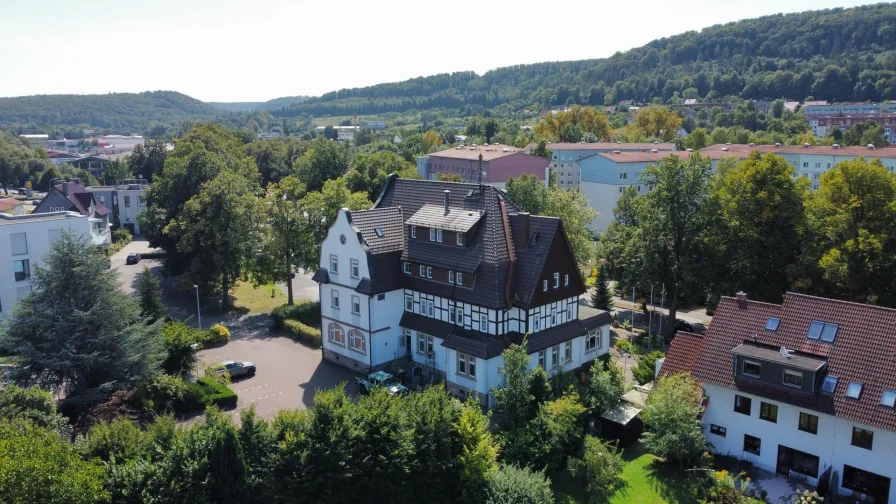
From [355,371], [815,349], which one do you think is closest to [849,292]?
[815,349]

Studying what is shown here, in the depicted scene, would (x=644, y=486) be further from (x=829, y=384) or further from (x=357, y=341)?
(x=357, y=341)

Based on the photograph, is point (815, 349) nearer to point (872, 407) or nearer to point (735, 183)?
point (872, 407)

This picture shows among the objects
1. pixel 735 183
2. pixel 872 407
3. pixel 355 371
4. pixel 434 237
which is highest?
pixel 735 183

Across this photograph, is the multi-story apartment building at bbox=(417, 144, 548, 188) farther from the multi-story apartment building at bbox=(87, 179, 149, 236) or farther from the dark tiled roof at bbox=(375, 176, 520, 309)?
the dark tiled roof at bbox=(375, 176, 520, 309)

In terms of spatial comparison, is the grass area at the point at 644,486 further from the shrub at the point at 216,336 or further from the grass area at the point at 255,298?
the grass area at the point at 255,298

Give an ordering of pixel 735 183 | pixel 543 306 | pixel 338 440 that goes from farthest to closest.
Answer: pixel 735 183 < pixel 543 306 < pixel 338 440

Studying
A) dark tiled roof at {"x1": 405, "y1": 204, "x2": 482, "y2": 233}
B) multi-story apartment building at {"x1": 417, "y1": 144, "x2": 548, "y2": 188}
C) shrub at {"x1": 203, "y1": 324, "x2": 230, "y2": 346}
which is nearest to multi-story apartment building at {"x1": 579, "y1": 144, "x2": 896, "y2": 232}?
multi-story apartment building at {"x1": 417, "y1": 144, "x2": 548, "y2": 188}
